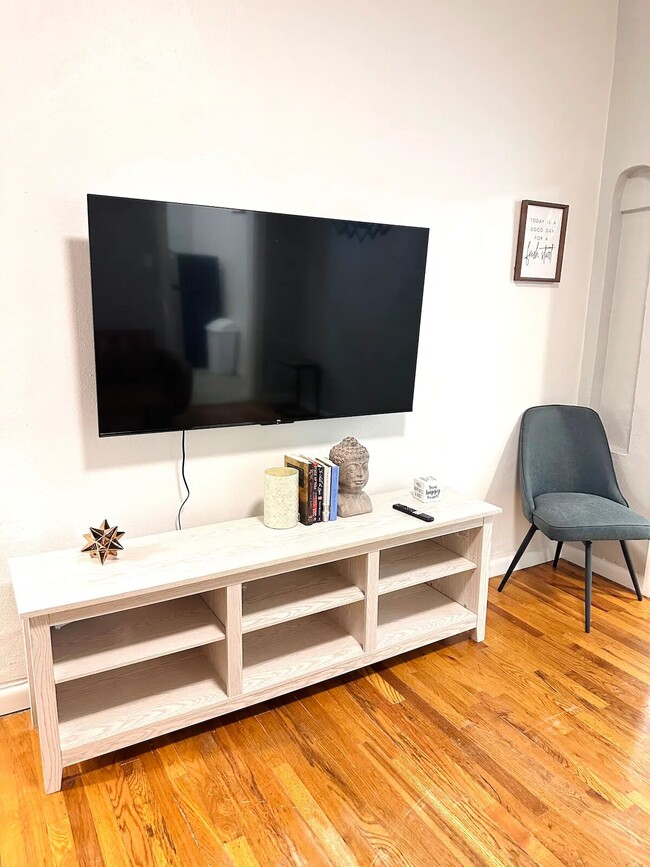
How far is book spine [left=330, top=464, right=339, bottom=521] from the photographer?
86.7 inches

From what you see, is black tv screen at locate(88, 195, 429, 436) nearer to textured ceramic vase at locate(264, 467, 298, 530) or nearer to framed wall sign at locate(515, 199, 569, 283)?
textured ceramic vase at locate(264, 467, 298, 530)

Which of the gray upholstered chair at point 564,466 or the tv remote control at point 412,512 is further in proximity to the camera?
the gray upholstered chair at point 564,466

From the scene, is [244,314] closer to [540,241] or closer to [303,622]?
[303,622]

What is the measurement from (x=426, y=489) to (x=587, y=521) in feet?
2.42

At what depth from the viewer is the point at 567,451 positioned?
304cm

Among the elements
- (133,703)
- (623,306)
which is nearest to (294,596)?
(133,703)

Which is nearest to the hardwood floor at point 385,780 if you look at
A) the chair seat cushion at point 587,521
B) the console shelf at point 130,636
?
the console shelf at point 130,636

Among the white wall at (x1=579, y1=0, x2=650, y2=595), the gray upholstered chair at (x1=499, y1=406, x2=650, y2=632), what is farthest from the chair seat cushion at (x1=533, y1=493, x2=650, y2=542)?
the white wall at (x1=579, y1=0, x2=650, y2=595)

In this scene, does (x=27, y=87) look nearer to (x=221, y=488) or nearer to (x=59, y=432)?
(x=59, y=432)

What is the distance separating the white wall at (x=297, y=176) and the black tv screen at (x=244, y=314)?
0.51 ft

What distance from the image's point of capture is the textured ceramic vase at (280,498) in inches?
82.6

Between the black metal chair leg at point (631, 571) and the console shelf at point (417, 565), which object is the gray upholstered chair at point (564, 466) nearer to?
the black metal chair leg at point (631, 571)

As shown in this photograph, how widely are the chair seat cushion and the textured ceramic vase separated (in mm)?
1187

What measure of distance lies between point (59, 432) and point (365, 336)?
111 cm
